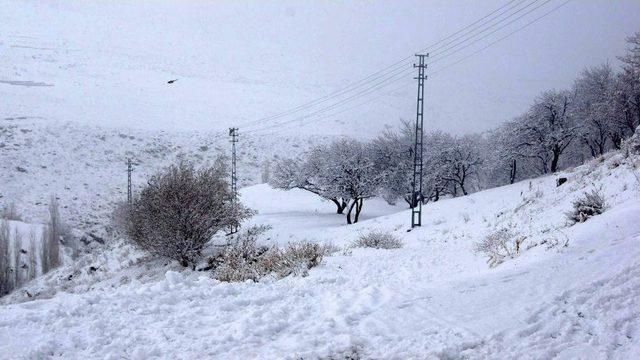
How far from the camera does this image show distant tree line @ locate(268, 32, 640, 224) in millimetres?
36406

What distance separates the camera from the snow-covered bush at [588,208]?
8.41 m

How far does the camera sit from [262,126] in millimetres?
73750

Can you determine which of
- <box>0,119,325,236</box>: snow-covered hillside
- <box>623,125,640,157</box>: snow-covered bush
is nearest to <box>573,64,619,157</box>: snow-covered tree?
<box>623,125,640,157</box>: snow-covered bush

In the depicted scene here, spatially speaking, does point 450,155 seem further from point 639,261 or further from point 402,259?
point 639,261

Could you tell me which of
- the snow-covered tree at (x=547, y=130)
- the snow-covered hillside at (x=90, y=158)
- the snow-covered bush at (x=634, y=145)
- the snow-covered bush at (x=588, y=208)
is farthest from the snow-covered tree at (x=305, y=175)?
the snow-covered bush at (x=588, y=208)

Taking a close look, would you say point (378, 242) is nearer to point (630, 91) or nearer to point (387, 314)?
point (387, 314)

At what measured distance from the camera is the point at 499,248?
9.61m

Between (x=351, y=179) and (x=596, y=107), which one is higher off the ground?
(x=596, y=107)

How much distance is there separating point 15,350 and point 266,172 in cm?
5115

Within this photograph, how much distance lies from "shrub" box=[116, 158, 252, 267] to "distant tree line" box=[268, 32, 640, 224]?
1562 centimetres

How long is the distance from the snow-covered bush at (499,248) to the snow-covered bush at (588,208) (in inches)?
41.1

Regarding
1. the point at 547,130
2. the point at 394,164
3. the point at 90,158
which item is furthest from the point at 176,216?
the point at 90,158

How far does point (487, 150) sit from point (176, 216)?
123 ft

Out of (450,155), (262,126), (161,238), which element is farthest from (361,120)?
(161,238)
